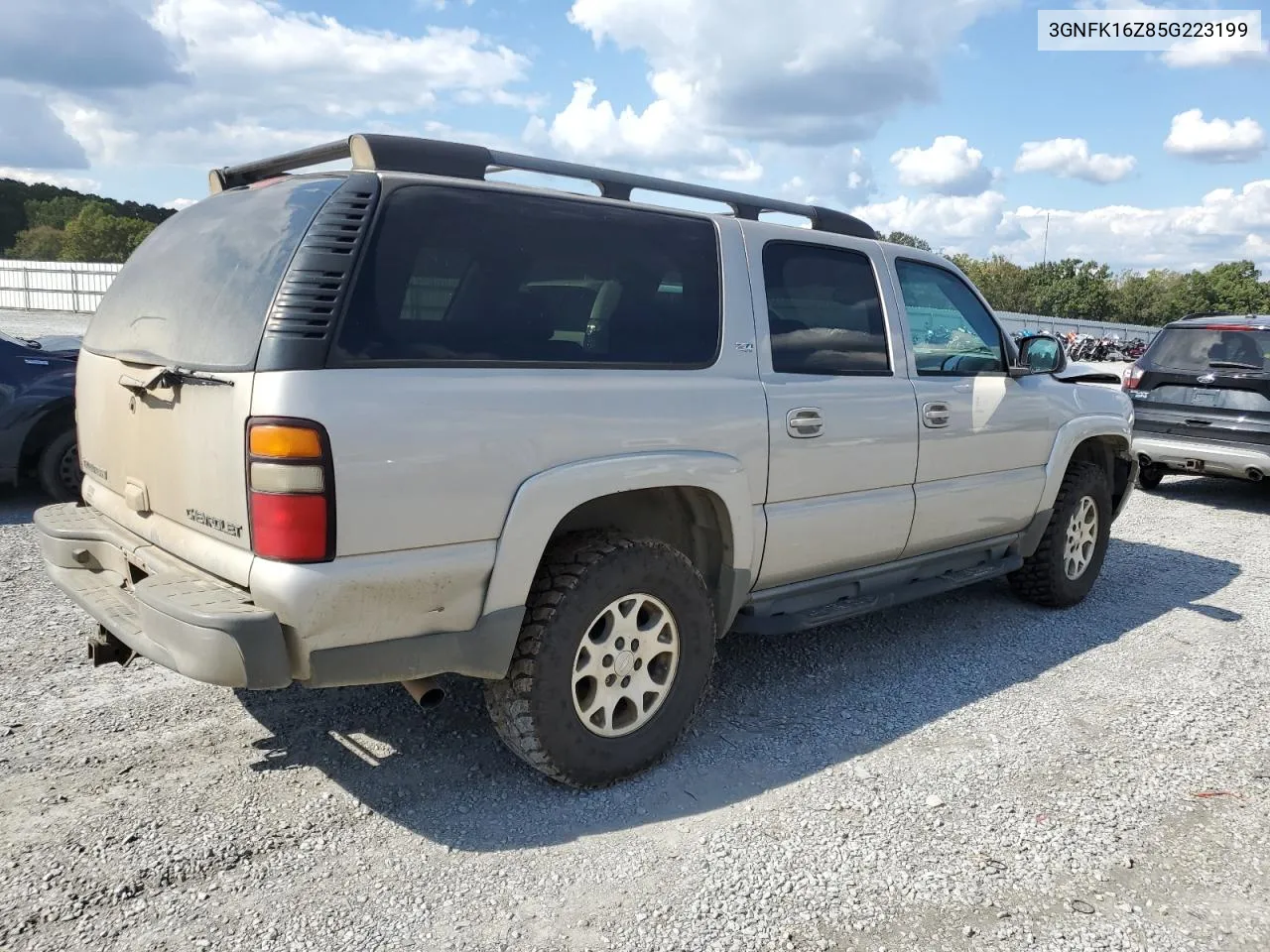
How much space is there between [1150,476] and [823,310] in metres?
6.94

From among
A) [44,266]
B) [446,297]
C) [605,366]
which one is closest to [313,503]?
[446,297]

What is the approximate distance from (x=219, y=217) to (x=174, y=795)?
187 centimetres

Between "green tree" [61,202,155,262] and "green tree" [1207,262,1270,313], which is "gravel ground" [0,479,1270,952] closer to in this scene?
"green tree" [61,202,155,262]

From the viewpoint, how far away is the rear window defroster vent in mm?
2559

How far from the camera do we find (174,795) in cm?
308

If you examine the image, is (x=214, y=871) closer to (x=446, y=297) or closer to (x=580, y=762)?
(x=580, y=762)

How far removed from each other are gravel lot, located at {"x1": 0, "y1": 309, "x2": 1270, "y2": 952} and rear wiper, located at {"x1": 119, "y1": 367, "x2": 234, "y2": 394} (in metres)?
1.29

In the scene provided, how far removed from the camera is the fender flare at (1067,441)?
505 centimetres

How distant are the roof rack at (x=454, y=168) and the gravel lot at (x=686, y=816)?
200 centimetres

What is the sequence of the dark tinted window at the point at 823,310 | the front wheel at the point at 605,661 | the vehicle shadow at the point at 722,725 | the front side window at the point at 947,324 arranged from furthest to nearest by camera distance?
the front side window at the point at 947,324 < the dark tinted window at the point at 823,310 < the vehicle shadow at the point at 722,725 < the front wheel at the point at 605,661

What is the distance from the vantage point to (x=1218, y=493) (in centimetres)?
972

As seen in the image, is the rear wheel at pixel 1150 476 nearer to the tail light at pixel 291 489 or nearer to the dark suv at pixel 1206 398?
the dark suv at pixel 1206 398

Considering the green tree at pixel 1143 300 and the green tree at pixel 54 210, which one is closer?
the green tree at pixel 54 210

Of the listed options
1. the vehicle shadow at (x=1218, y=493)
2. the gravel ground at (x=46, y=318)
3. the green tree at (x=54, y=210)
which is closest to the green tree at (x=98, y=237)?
the green tree at (x=54, y=210)
